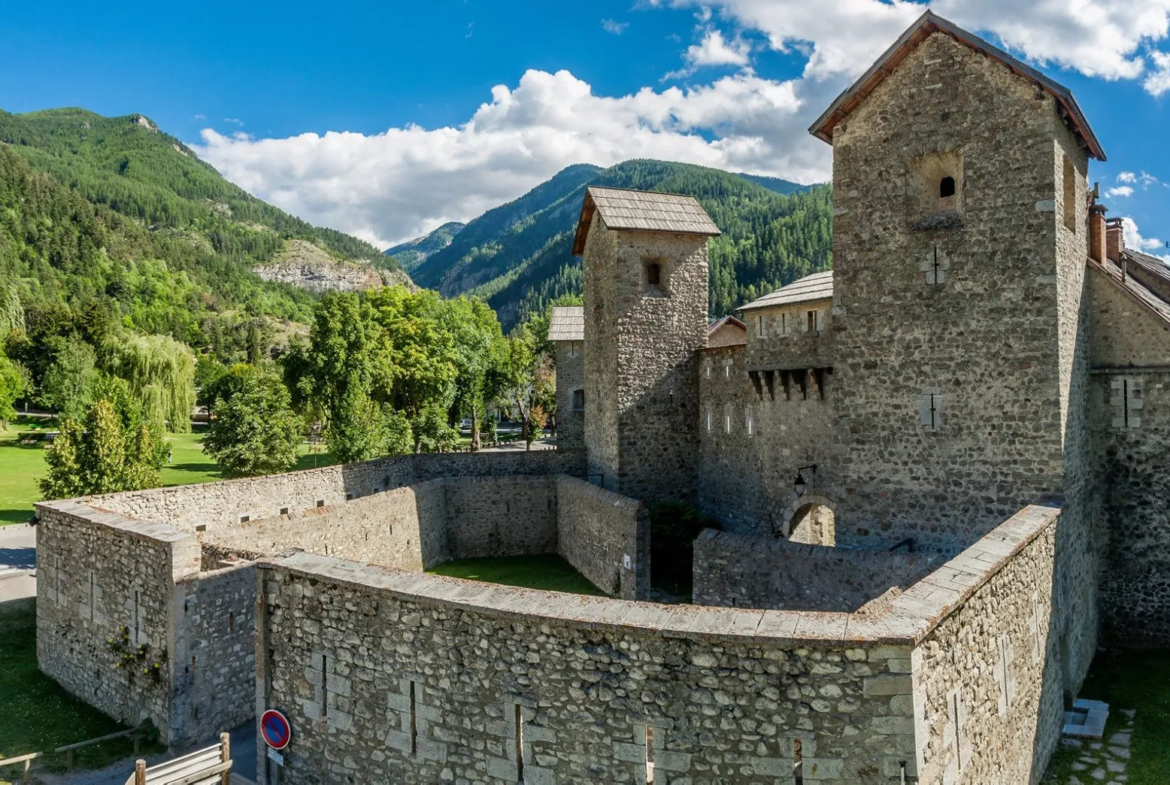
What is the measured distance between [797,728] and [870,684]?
0.64 m

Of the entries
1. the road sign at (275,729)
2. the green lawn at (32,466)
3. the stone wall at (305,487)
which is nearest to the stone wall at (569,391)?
the stone wall at (305,487)

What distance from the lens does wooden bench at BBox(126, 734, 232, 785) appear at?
8609mm

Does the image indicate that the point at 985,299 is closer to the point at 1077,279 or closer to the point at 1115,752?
the point at 1077,279

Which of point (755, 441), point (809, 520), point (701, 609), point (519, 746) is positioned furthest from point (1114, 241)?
point (519, 746)

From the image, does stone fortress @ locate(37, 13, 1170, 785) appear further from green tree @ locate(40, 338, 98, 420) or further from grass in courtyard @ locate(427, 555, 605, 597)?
green tree @ locate(40, 338, 98, 420)

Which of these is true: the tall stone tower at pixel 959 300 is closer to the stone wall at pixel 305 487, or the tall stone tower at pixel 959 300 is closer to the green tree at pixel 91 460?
the stone wall at pixel 305 487

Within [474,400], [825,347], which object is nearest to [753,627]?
[825,347]

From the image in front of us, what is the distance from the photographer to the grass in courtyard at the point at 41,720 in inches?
439

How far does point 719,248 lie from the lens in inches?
5103

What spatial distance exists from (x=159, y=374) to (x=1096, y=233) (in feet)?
146

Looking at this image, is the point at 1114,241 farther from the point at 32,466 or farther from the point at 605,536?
the point at 32,466

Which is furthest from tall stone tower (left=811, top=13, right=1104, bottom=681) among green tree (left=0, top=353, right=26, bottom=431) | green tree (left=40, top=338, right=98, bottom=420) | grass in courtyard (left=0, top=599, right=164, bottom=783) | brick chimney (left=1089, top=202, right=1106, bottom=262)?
green tree (left=0, top=353, right=26, bottom=431)

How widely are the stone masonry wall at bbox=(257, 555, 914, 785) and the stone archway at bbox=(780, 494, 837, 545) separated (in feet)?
39.6

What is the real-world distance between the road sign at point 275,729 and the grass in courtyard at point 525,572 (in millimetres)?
11790
